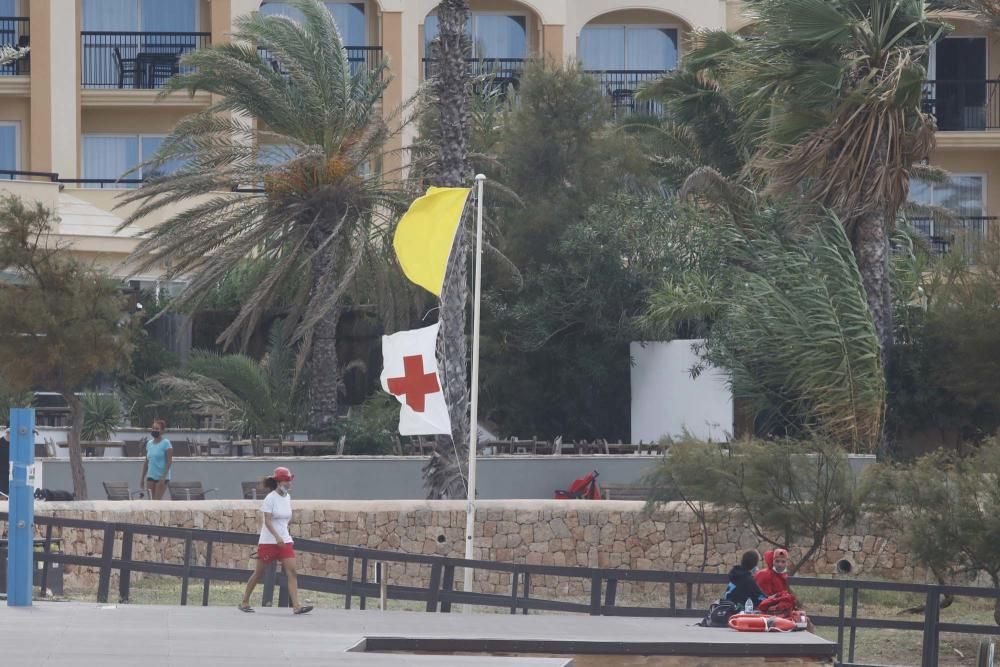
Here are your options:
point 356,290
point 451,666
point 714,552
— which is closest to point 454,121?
point 356,290

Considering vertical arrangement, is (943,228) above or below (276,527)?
above

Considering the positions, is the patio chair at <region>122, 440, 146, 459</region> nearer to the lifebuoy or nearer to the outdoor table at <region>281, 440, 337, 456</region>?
the outdoor table at <region>281, 440, 337, 456</region>

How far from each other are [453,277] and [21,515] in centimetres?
1111

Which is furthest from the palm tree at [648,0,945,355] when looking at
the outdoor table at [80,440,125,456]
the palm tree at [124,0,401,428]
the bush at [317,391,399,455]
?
the outdoor table at [80,440,125,456]

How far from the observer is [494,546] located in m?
23.5

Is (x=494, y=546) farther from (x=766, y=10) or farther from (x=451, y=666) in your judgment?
(x=451, y=666)

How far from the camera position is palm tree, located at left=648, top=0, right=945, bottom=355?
25.7 meters

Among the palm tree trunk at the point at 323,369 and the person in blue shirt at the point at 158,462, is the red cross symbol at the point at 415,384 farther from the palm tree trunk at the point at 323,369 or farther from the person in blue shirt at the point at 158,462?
the palm tree trunk at the point at 323,369

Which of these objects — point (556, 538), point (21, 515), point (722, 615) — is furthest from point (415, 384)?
point (21, 515)

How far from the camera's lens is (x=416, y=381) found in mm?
19953

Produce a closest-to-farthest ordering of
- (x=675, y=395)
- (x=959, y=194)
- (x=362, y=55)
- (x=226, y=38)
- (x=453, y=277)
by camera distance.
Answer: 1. (x=453, y=277)
2. (x=675, y=395)
3. (x=226, y=38)
4. (x=362, y=55)
5. (x=959, y=194)

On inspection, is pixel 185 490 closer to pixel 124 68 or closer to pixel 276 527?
pixel 276 527

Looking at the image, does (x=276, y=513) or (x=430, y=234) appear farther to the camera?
(x=430, y=234)

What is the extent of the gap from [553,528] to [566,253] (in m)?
7.53
